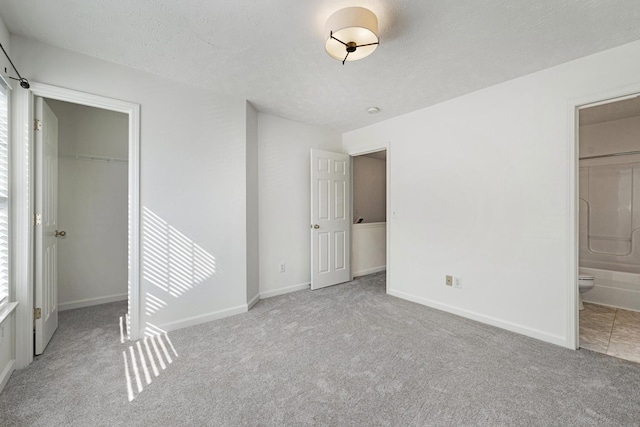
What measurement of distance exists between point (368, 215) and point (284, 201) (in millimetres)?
Answer: 2355

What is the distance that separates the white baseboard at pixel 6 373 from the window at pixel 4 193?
0.44 meters

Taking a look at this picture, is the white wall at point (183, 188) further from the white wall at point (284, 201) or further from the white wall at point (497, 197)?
the white wall at point (497, 197)

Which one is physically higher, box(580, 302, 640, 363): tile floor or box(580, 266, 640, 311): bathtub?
box(580, 266, 640, 311): bathtub

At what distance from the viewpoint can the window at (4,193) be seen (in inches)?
71.2

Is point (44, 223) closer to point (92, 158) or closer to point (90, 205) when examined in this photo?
point (90, 205)

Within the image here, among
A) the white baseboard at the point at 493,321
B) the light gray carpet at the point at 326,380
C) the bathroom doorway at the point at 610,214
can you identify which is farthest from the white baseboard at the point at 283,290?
the bathroom doorway at the point at 610,214

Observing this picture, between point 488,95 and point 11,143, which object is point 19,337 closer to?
point 11,143

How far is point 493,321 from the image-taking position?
2727mm

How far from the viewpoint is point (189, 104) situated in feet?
8.96

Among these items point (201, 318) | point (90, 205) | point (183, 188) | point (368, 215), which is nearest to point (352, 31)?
point (183, 188)

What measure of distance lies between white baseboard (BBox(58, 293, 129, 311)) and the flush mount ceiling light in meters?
3.74

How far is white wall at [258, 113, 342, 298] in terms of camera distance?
356 cm

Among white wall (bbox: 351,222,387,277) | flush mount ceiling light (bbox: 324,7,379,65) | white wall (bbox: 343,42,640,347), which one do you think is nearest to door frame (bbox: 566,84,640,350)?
white wall (bbox: 343,42,640,347)

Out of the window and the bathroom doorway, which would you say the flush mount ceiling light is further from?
the bathroom doorway
